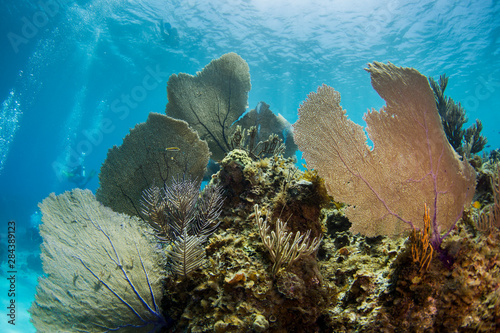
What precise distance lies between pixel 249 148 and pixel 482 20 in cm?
2650

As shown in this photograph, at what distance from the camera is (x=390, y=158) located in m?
2.26

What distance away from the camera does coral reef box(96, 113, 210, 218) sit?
3674 millimetres

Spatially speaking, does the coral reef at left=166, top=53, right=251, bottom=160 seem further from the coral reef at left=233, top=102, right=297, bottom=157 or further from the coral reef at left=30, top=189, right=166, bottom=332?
the coral reef at left=30, top=189, right=166, bottom=332

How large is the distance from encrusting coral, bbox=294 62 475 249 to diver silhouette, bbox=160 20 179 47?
24836mm

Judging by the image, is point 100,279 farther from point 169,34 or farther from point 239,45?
point 239,45

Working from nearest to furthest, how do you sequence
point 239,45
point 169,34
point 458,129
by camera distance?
point 458,129 < point 169,34 < point 239,45

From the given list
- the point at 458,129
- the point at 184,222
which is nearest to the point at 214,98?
the point at 184,222

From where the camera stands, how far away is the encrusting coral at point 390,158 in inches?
85.4

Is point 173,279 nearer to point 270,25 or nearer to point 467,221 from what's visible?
point 467,221

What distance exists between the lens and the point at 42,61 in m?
31.7

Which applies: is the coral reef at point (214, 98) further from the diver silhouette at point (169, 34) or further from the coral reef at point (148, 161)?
the diver silhouette at point (169, 34)

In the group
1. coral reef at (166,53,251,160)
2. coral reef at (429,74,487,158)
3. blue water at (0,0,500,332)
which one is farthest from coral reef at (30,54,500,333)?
blue water at (0,0,500,332)

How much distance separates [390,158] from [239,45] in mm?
26963

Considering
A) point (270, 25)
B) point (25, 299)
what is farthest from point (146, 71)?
point (25, 299)
